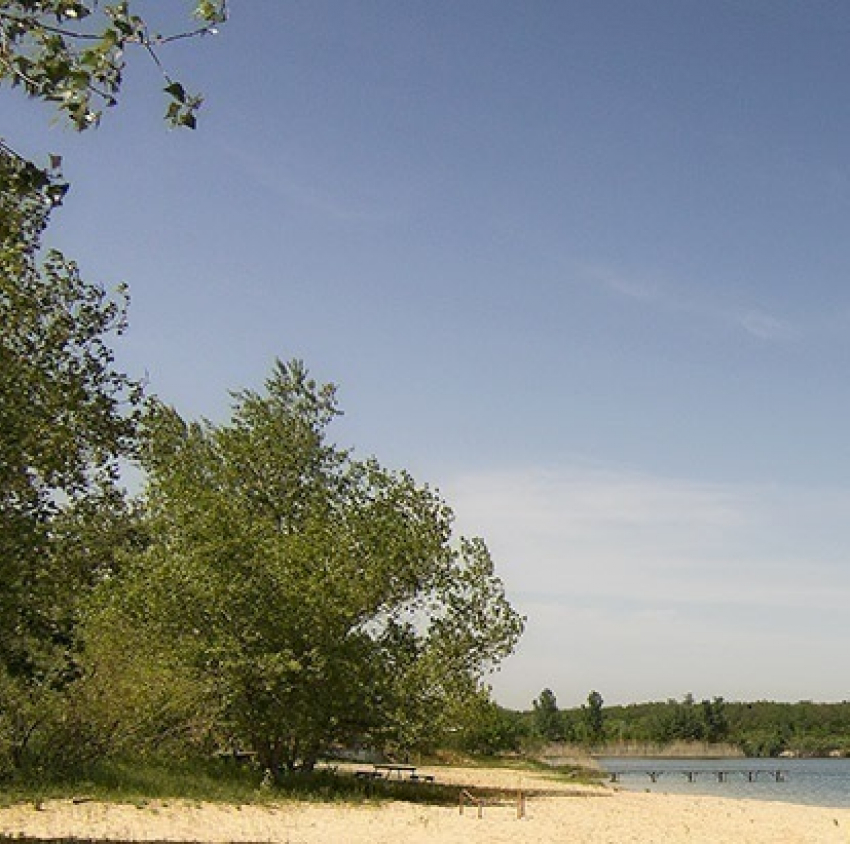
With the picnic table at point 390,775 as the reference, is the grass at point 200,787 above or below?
below

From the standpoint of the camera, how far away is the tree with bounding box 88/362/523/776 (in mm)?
32500

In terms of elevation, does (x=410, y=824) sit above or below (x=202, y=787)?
below

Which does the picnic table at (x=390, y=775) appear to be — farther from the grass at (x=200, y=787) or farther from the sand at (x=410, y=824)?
the sand at (x=410, y=824)

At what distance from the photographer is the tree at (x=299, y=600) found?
32500 millimetres

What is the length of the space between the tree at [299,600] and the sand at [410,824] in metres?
3.48

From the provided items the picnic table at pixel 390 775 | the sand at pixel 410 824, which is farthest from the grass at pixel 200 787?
the picnic table at pixel 390 775

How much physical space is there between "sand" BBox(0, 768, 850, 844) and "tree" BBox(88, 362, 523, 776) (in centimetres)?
348

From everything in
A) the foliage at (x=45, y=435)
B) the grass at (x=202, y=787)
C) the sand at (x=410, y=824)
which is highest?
the foliage at (x=45, y=435)

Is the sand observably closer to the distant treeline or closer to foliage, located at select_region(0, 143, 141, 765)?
foliage, located at select_region(0, 143, 141, 765)

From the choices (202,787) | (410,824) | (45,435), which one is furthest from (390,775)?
(45,435)

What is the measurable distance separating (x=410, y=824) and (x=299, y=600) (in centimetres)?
758

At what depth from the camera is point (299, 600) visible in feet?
106

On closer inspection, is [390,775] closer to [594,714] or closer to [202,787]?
[202,787]

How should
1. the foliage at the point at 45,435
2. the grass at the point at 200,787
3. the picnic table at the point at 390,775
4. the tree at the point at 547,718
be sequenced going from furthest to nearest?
the tree at the point at 547,718
the picnic table at the point at 390,775
the grass at the point at 200,787
the foliage at the point at 45,435
